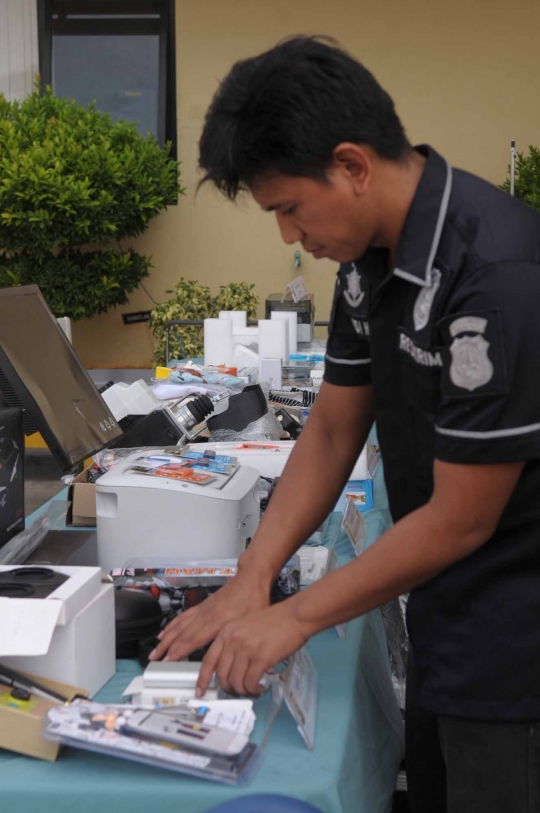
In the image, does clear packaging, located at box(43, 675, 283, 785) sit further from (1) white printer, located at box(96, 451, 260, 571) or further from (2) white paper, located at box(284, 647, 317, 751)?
(1) white printer, located at box(96, 451, 260, 571)

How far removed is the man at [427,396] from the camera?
0.77 m

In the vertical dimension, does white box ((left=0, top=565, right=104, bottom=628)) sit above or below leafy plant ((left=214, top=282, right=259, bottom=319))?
above

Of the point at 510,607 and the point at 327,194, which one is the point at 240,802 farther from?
the point at 327,194

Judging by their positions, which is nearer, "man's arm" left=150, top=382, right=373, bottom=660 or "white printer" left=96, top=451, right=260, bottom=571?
"man's arm" left=150, top=382, right=373, bottom=660

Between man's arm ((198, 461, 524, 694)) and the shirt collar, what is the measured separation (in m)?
0.19

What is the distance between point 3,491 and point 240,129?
74 centimetres

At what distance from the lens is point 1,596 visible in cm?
92

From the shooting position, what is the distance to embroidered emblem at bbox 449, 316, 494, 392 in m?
0.76

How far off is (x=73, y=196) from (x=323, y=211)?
4522mm

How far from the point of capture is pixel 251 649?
86 cm

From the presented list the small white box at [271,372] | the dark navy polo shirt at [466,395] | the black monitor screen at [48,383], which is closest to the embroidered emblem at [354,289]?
the dark navy polo shirt at [466,395]

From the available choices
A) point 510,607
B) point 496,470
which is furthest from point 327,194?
point 510,607

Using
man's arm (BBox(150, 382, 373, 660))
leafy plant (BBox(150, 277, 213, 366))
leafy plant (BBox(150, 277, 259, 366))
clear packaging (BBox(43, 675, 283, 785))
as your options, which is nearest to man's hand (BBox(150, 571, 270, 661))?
man's arm (BBox(150, 382, 373, 660))

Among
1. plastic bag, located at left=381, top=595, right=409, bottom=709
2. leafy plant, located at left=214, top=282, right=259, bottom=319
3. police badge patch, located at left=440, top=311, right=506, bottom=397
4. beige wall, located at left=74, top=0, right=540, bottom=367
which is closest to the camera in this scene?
police badge patch, located at left=440, top=311, right=506, bottom=397
